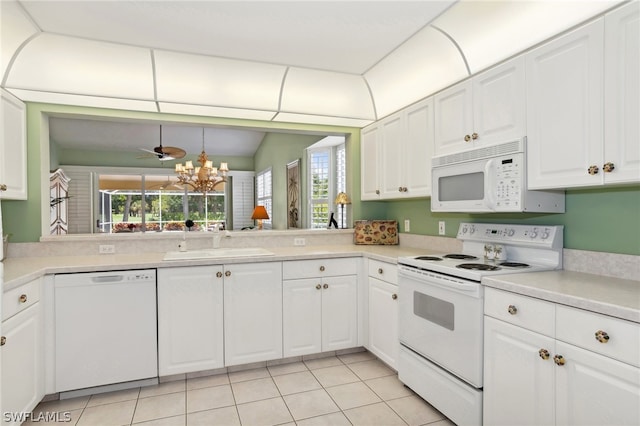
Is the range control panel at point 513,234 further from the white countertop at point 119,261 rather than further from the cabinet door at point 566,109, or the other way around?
the white countertop at point 119,261

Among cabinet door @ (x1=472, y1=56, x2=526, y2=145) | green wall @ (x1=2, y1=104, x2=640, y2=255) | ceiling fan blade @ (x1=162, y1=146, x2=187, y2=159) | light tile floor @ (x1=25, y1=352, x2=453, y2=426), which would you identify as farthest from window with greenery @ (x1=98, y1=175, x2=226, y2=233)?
cabinet door @ (x1=472, y1=56, x2=526, y2=145)

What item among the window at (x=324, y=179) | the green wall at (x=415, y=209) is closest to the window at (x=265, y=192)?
the window at (x=324, y=179)

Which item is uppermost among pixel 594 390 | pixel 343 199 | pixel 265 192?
pixel 265 192

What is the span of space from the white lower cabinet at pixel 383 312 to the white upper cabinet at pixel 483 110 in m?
0.99

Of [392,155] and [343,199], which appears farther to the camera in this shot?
[343,199]

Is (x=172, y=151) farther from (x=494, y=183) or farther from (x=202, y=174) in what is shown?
(x=494, y=183)

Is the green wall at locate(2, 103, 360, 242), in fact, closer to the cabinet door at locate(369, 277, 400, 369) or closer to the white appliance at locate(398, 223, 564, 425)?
the cabinet door at locate(369, 277, 400, 369)

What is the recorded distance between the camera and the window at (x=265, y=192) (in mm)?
7558

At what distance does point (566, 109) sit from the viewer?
5.85 ft

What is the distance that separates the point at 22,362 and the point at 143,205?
6502 millimetres

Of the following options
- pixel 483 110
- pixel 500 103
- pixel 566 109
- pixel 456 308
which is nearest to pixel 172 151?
pixel 483 110

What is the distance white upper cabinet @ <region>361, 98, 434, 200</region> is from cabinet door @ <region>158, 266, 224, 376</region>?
162 centimetres

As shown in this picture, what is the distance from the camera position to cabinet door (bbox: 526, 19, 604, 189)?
166 centimetres

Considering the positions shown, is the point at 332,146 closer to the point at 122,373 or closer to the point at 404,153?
the point at 404,153
